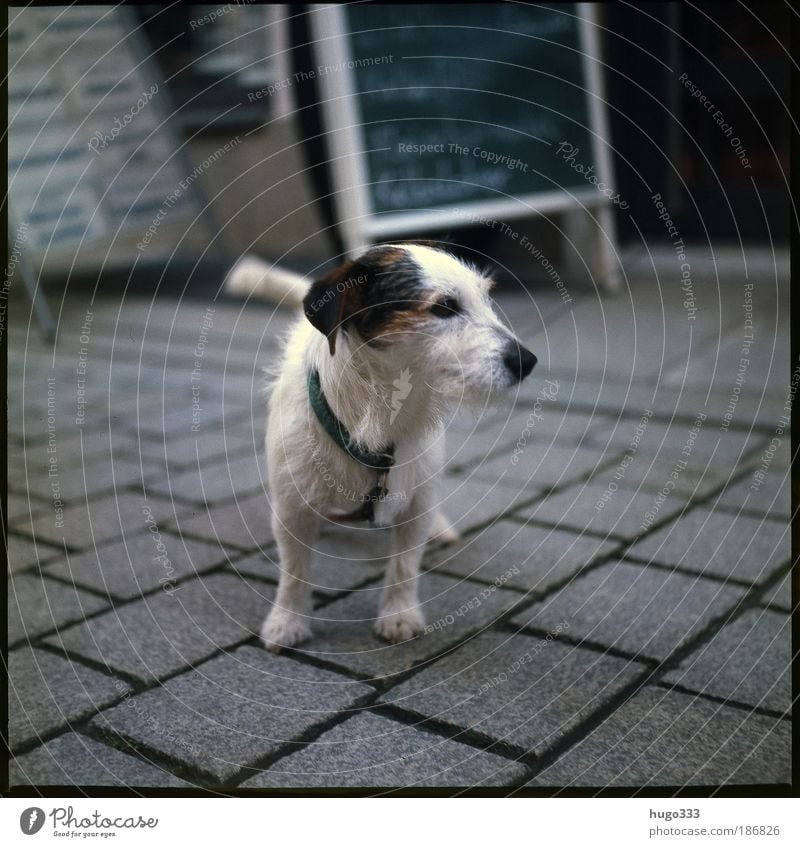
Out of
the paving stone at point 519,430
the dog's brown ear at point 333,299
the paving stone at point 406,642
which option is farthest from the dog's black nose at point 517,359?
the paving stone at point 519,430

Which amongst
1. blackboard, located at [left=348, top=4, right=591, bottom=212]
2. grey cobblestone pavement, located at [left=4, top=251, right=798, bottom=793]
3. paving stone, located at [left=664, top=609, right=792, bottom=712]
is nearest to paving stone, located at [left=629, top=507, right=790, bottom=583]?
grey cobblestone pavement, located at [left=4, top=251, right=798, bottom=793]

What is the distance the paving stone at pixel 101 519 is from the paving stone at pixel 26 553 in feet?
0.12

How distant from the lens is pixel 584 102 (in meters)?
5.25

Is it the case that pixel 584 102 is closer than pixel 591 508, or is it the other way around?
pixel 591 508

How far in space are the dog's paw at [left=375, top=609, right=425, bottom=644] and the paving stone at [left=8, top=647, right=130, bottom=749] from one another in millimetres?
578

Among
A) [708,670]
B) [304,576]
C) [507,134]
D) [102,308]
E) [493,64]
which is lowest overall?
[708,670]

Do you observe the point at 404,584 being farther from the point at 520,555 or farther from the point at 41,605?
the point at 41,605

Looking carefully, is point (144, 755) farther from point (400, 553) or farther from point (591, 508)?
point (591, 508)

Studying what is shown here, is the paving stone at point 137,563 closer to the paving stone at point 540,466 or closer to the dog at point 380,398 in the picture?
the dog at point 380,398

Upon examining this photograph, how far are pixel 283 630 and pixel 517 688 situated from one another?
547mm
